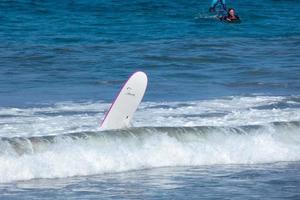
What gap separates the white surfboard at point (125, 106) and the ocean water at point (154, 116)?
28 cm

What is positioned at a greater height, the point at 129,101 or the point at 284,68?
the point at 129,101

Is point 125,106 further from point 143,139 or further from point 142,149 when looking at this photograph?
point 142,149

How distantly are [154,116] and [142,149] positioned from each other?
8.27 ft

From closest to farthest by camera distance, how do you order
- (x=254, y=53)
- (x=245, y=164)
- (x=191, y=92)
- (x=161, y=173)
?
(x=161, y=173)
(x=245, y=164)
(x=191, y=92)
(x=254, y=53)

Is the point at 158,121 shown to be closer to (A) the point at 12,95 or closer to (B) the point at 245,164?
(B) the point at 245,164

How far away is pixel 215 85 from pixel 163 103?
2.71 metres

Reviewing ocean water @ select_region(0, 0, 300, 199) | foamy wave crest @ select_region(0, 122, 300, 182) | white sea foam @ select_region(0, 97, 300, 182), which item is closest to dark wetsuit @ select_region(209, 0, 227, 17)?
ocean water @ select_region(0, 0, 300, 199)

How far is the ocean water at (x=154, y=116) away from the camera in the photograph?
1065cm

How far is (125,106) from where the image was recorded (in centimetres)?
1288

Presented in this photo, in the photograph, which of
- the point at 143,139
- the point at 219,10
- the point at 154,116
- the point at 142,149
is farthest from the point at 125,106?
the point at 219,10

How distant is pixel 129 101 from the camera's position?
12930 mm

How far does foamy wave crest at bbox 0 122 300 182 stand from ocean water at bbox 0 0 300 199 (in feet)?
0.05

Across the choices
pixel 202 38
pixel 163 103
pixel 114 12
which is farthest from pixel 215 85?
pixel 114 12

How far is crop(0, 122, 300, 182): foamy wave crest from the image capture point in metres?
11.1
